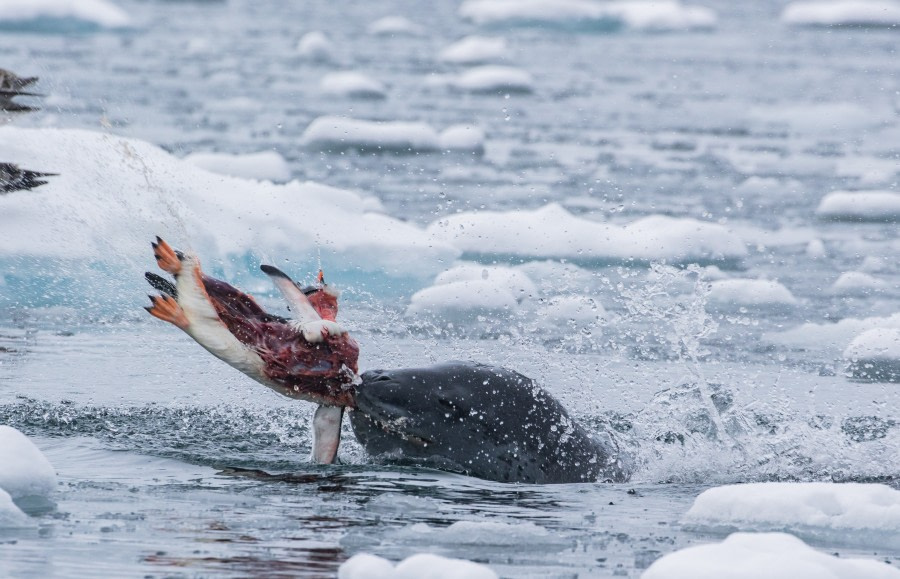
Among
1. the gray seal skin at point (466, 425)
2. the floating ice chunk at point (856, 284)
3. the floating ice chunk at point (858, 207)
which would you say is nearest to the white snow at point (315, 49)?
the floating ice chunk at point (858, 207)

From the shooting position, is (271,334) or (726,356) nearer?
(271,334)

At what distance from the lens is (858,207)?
12.3 meters

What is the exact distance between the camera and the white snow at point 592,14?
27.3 meters

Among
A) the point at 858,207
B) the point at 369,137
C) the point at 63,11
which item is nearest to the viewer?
the point at 858,207

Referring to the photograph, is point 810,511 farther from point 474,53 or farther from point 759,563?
point 474,53

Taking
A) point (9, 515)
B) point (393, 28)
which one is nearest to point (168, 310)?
point (9, 515)

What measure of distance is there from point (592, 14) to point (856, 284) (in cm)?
1782

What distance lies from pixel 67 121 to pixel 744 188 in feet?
19.3

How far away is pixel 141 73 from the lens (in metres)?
18.8

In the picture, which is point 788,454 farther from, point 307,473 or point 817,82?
point 817,82

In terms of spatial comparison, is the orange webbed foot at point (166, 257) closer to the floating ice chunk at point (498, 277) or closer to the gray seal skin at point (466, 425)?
the gray seal skin at point (466, 425)

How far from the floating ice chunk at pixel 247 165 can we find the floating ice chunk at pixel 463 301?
3.46 m

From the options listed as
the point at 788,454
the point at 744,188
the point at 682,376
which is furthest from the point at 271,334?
the point at 744,188

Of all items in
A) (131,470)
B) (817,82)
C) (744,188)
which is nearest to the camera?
(131,470)
